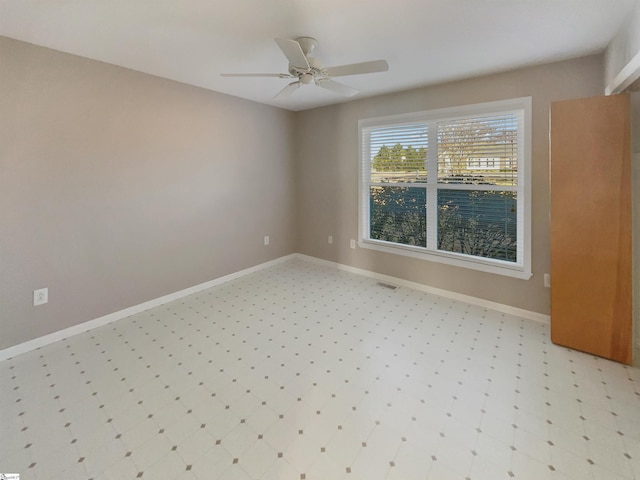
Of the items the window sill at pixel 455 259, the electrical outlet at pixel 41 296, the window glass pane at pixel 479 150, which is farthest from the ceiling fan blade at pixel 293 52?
the electrical outlet at pixel 41 296

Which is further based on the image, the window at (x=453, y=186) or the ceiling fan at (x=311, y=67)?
the window at (x=453, y=186)

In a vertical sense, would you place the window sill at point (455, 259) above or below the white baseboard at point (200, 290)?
above

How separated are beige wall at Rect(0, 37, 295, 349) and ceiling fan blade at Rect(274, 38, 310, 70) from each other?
1.83 m

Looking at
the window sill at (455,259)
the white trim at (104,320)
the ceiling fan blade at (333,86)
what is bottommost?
the white trim at (104,320)

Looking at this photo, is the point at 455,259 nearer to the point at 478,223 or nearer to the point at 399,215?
the point at 478,223

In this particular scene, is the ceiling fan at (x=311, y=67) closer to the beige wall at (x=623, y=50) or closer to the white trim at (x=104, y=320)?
the beige wall at (x=623, y=50)

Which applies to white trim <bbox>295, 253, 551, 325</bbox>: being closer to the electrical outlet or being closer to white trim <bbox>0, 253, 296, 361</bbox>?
white trim <bbox>0, 253, 296, 361</bbox>

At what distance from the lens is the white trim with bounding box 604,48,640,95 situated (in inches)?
72.0

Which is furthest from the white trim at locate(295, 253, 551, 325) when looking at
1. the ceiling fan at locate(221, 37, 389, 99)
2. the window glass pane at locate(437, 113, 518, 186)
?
the ceiling fan at locate(221, 37, 389, 99)

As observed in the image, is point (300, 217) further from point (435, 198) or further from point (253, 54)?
point (253, 54)

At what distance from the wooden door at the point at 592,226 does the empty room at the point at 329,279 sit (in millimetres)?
16

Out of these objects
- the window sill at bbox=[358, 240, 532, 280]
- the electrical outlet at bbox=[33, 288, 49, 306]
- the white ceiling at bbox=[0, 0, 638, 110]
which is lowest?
the electrical outlet at bbox=[33, 288, 49, 306]

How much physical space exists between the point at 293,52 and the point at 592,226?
2.56 m

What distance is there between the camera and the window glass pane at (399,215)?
151 inches
